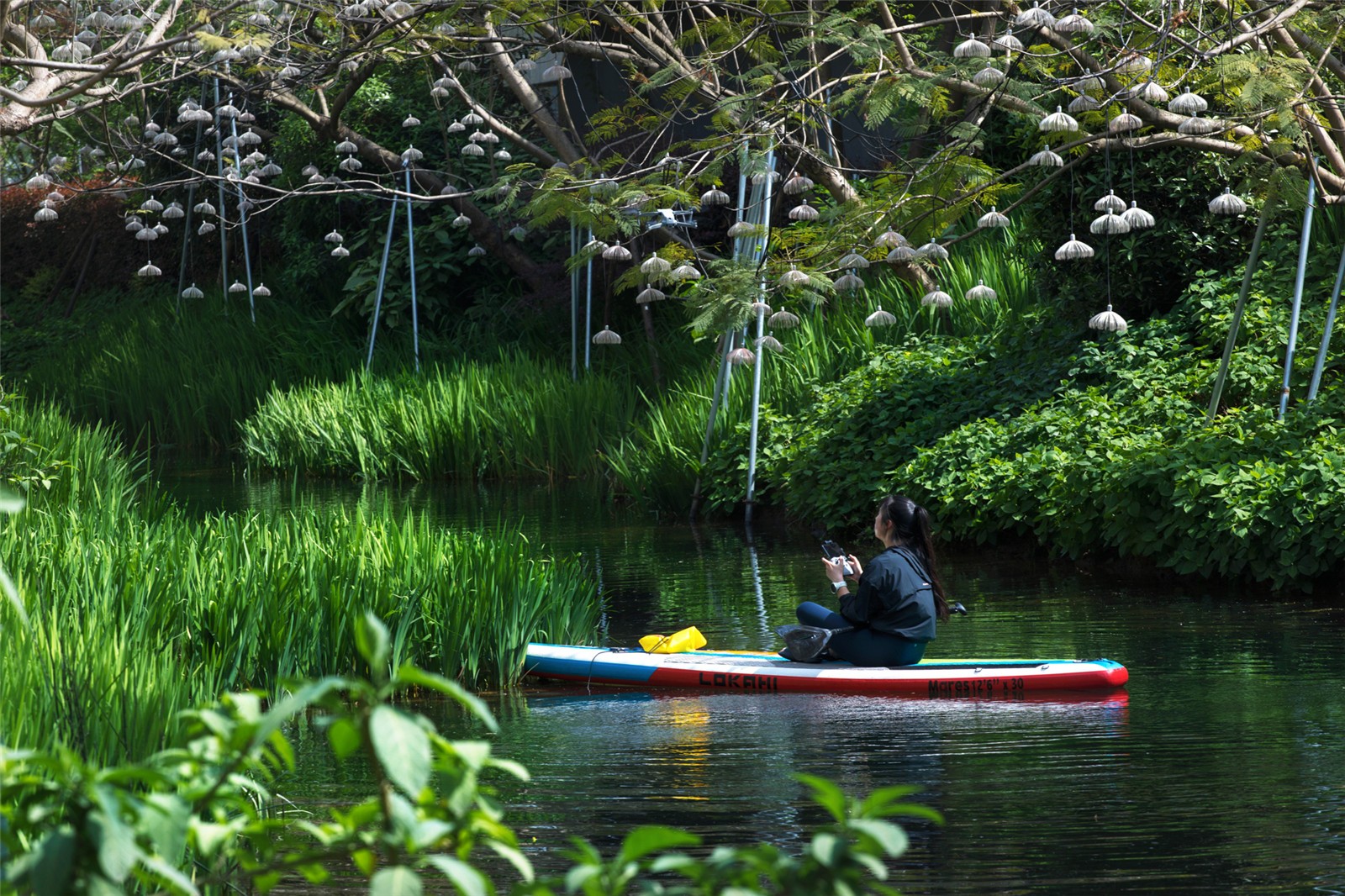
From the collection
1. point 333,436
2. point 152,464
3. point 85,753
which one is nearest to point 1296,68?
point 85,753

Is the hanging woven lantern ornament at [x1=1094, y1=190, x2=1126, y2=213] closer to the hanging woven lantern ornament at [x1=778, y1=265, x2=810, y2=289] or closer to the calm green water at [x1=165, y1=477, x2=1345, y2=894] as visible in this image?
the hanging woven lantern ornament at [x1=778, y1=265, x2=810, y2=289]

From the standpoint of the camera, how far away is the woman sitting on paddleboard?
25.5 ft

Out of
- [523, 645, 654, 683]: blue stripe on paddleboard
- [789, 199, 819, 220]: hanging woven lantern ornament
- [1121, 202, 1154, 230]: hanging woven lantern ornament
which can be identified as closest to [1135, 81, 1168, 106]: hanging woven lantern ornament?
[1121, 202, 1154, 230]: hanging woven lantern ornament

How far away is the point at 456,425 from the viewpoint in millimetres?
17703

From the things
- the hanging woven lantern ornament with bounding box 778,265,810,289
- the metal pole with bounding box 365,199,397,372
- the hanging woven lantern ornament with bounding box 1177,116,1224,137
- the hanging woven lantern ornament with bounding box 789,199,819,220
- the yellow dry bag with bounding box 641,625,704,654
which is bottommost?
the yellow dry bag with bounding box 641,625,704,654

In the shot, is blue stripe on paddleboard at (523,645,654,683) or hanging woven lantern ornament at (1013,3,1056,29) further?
hanging woven lantern ornament at (1013,3,1056,29)

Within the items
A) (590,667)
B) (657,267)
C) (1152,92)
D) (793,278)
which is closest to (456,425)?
(657,267)

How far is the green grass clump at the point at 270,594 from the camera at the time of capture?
5977 millimetres

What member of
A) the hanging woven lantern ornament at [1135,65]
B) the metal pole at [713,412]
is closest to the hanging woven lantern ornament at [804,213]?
the metal pole at [713,412]

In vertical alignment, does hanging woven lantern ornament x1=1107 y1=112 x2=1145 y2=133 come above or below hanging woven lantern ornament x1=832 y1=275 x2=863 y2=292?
above

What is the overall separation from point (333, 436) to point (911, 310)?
716 centimetres

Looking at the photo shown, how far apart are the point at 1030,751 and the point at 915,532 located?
1816mm

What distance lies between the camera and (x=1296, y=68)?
8.91m

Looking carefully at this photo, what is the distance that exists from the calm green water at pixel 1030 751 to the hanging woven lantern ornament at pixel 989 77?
10.5ft
